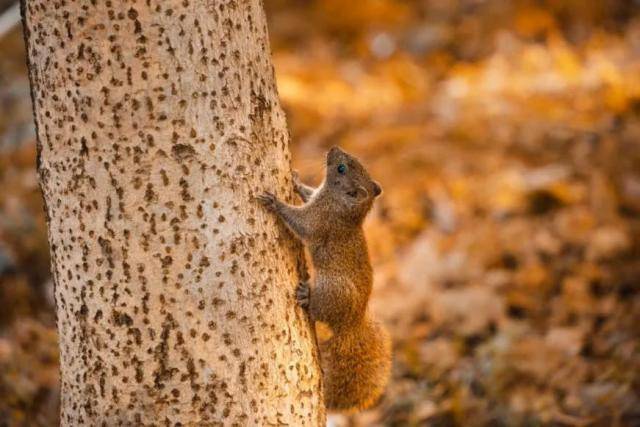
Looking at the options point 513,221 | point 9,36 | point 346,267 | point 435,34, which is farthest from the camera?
point 9,36

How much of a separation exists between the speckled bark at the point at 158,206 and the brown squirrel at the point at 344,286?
1.38ft

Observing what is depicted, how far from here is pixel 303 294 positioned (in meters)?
2.75

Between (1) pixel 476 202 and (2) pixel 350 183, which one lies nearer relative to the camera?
(2) pixel 350 183

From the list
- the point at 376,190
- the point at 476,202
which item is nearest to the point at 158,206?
the point at 376,190

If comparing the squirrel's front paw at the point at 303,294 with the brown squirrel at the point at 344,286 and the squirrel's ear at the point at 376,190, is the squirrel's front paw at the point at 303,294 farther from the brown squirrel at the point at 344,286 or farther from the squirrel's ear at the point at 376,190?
the squirrel's ear at the point at 376,190

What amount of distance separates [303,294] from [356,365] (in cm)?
66

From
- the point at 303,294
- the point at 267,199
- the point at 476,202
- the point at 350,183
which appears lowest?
the point at 303,294

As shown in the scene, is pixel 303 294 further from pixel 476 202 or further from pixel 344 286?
pixel 476 202

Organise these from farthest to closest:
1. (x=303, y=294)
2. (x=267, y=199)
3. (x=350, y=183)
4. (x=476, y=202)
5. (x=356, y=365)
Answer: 1. (x=476, y=202)
2. (x=350, y=183)
3. (x=356, y=365)
4. (x=303, y=294)
5. (x=267, y=199)

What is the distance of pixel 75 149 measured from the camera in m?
2.33

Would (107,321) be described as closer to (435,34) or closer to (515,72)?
(515,72)

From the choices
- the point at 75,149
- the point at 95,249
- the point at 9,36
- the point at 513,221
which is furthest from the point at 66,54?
the point at 9,36

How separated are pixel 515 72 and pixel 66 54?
707 cm

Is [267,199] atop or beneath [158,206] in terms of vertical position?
atop
